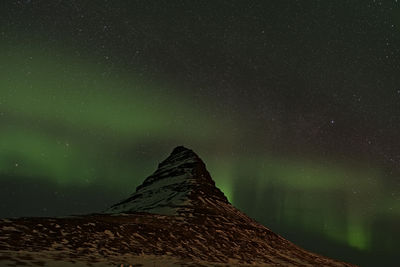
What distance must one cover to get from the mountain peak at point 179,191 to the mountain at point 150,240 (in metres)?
0.55

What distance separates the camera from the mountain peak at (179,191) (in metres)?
60.3

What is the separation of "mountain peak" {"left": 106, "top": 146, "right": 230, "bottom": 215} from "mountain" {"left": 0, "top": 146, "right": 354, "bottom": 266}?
1.81ft

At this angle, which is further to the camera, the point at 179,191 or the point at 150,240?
the point at 179,191

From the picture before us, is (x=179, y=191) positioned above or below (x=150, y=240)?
above

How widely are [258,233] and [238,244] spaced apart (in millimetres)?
12891

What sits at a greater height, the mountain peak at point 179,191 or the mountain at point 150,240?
the mountain peak at point 179,191

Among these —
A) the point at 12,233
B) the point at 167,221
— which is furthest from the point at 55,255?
the point at 167,221

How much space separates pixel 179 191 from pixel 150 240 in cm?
4018

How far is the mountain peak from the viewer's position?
6035cm

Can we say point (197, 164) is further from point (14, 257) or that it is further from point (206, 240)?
point (14, 257)

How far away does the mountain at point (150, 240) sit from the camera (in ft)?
72.9

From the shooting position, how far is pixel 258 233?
5431cm

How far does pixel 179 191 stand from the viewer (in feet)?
238

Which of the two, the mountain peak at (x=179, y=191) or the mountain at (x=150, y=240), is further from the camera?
the mountain peak at (x=179, y=191)
